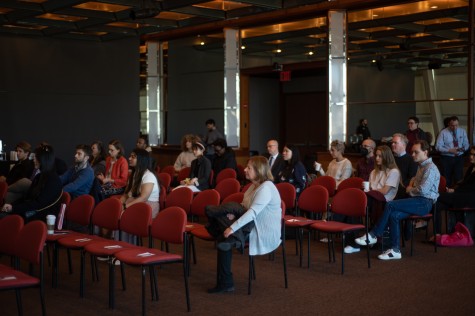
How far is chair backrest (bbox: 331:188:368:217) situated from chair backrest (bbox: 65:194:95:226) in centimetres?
280

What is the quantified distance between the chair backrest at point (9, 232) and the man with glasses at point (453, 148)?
832 cm

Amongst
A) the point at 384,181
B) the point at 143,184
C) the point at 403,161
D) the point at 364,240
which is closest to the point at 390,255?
the point at 364,240

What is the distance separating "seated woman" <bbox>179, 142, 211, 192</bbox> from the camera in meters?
9.94

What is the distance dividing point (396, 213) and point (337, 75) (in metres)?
6.70

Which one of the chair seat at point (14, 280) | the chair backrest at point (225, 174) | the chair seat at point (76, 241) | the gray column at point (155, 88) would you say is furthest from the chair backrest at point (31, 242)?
the gray column at point (155, 88)

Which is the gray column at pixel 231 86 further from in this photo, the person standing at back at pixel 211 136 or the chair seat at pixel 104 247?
the chair seat at pixel 104 247

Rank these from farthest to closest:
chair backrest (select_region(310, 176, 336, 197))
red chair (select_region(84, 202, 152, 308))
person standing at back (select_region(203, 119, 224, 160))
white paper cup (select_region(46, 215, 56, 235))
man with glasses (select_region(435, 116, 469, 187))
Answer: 1. person standing at back (select_region(203, 119, 224, 160))
2. man with glasses (select_region(435, 116, 469, 187))
3. chair backrest (select_region(310, 176, 336, 197))
4. white paper cup (select_region(46, 215, 56, 235))
5. red chair (select_region(84, 202, 152, 308))

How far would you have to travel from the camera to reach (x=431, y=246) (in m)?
8.65

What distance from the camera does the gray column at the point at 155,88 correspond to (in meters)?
18.6

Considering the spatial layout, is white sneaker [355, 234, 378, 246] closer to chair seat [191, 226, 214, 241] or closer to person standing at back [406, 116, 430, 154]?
chair seat [191, 226, 214, 241]

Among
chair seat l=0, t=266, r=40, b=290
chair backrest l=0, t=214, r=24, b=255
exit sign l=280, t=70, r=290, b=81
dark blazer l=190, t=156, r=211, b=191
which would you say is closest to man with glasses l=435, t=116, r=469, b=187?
dark blazer l=190, t=156, r=211, b=191

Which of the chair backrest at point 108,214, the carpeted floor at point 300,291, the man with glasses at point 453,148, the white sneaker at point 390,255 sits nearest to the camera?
the carpeted floor at point 300,291

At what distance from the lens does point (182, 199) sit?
8.00m

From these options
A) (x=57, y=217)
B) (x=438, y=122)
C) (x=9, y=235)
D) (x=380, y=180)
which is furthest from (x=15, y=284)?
(x=438, y=122)
